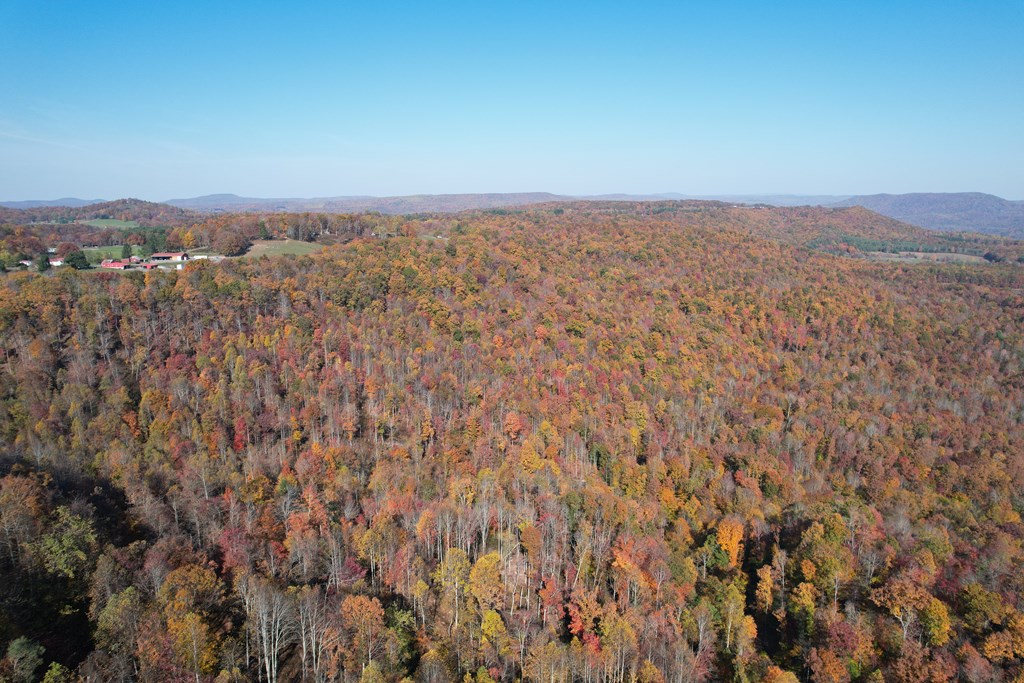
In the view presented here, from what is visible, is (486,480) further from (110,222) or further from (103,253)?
(110,222)

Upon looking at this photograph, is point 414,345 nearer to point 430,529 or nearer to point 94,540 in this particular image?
point 430,529

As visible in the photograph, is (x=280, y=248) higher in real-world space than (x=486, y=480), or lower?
higher

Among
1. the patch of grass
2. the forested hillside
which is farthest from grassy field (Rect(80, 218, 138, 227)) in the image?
the forested hillside

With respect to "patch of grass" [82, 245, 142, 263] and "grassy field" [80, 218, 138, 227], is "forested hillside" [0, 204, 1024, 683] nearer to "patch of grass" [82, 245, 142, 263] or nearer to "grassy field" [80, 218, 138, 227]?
"patch of grass" [82, 245, 142, 263]

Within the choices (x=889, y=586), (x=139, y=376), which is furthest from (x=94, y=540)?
(x=889, y=586)

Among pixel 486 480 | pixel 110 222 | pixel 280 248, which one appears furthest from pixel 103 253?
pixel 486 480

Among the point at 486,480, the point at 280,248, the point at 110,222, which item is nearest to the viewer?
the point at 486,480

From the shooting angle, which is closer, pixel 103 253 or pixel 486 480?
pixel 486 480
